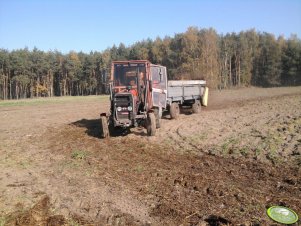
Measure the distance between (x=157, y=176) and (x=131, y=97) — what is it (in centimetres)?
467

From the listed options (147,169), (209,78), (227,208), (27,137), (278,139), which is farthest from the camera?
(209,78)

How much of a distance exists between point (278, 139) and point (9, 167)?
734 centimetres

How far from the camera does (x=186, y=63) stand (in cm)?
5544

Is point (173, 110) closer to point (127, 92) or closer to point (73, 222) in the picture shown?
point (127, 92)

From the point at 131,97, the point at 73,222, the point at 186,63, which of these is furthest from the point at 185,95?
the point at 186,63

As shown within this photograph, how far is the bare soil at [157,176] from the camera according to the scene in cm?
516

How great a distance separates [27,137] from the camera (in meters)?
12.8

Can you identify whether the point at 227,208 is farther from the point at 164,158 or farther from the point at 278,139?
the point at 278,139

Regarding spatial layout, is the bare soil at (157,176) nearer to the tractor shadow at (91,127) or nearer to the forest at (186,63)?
the tractor shadow at (91,127)

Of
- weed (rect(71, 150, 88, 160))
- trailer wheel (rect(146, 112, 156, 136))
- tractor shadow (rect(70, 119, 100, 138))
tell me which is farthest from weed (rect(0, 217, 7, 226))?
tractor shadow (rect(70, 119, 100, 138))

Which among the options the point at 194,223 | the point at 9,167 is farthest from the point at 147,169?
the point at 9,167

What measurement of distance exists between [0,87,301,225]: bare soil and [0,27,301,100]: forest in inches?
1556

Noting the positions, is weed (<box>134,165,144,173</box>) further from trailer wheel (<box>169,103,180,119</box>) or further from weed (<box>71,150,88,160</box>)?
trailer wheel (<box>169,103,180,119</box>)

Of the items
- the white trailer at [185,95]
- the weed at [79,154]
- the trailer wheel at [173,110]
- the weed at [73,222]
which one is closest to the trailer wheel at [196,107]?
the white trailer at [185,95]
